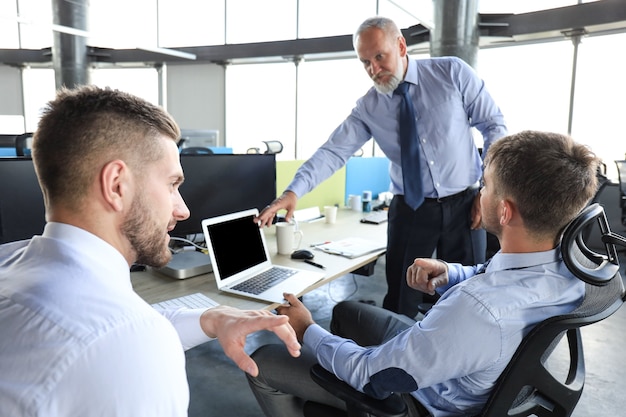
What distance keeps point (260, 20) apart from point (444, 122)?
239 inches

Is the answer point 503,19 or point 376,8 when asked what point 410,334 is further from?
point 376,8

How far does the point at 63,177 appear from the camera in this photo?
0.73 meters

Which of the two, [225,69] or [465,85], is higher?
[225,69]

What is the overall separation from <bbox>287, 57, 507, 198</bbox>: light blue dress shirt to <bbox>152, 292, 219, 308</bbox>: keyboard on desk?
0.84m

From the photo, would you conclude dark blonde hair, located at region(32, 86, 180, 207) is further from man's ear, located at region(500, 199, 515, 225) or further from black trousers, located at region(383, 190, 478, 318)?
black trousers, located at region(383, 190, 478, 318)

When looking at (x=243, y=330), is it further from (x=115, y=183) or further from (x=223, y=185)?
(x=223, y=185)

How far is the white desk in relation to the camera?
1.60 meters

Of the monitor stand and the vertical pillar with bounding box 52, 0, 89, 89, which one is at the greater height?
the vertical pillar with bounding box 52, 0, 89, 89

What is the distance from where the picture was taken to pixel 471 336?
1013 mm

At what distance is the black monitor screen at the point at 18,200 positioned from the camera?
154cm

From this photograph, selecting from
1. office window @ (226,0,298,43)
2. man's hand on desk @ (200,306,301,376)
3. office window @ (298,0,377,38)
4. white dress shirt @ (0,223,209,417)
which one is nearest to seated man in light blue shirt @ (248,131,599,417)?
man's hand on desk @ (200,306,301,376)

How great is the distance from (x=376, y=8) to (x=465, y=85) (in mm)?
4738

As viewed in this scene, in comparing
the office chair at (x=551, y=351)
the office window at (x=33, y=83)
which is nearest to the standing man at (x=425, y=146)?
the office chair at (x=551, y=351)

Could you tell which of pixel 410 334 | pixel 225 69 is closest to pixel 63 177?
pixel 410 334
